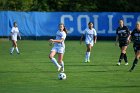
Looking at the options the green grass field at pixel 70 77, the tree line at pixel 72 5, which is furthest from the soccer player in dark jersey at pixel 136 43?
the tree line at pixel 72 5

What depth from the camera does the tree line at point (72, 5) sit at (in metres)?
59.6

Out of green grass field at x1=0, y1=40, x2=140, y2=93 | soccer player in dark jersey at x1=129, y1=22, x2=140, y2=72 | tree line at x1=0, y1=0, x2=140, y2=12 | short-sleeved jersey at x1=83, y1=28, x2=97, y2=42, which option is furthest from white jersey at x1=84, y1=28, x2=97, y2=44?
tree line at x1=0, y1=0, x2=140, y2=12

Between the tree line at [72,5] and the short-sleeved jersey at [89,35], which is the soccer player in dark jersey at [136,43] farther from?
the tree line at [72,5]

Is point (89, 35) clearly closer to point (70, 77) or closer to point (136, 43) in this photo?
point (136, 43)

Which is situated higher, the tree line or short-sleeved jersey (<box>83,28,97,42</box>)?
short-sleeved jersey (<box>83,28,97,42</box>)

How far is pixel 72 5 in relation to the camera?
60.3 meters

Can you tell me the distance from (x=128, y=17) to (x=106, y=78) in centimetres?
3593

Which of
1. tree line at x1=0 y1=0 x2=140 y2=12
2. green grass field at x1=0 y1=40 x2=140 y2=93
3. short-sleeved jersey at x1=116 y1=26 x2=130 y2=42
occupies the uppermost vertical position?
short-sleeved jersey at x1=116 y1=26 x2=130 y2=42

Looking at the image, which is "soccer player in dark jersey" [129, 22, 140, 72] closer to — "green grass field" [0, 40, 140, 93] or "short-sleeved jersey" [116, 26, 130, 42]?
"green grass field" [0, 40, 140, 93]

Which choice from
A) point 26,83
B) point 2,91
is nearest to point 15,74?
point 26,83

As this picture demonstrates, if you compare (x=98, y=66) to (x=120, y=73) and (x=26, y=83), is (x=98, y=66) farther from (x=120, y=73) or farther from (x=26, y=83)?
(x=26, y=83)

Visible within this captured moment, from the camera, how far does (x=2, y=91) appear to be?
16.7m

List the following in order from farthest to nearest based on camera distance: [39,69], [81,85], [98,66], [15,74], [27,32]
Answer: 1. [27,32]
2. [98,66]
3. [39,69]
4. [15,74]
5. [81,85]

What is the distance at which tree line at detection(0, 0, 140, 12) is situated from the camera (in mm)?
59562
